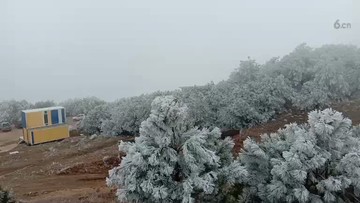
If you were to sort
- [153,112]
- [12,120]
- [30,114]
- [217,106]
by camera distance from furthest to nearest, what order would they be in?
[12,120] → [30,114] → [217,106] → [153,112]

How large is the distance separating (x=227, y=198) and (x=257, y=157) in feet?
5.26

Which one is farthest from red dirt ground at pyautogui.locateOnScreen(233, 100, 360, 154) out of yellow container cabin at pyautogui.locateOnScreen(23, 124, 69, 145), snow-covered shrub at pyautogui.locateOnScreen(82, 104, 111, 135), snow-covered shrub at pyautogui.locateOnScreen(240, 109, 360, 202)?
yellow container cabin at pyautogui.locateOnScreen(23, 124, 69, 145)

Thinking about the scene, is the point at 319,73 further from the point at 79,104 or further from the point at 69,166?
the point at 79,104

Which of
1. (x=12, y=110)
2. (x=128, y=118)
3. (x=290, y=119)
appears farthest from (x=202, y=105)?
(x=12, y=110)

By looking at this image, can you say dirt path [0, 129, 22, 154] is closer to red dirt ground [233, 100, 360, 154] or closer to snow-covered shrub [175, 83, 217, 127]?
snow-covered shrub [175, 83, 217, 127]

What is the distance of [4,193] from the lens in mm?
12586

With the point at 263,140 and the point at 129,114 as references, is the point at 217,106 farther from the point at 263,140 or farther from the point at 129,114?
the point at 263,140

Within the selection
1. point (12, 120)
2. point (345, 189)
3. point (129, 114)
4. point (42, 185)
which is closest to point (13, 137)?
point (12, 120)

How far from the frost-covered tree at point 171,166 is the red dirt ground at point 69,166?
4121 millimetres

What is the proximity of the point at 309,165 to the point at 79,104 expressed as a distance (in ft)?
119

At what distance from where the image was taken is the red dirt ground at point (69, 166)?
17.2 m

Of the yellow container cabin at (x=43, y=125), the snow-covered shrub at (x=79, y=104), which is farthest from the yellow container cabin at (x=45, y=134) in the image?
the snow-covered shrub at (x=79, y=104)

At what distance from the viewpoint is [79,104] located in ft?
148

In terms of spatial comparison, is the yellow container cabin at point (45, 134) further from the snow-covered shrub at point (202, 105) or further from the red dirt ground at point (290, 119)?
the red dirt ground at point (290, 119)
